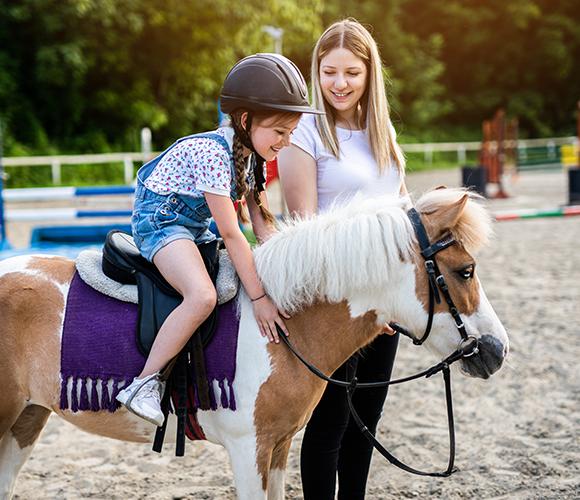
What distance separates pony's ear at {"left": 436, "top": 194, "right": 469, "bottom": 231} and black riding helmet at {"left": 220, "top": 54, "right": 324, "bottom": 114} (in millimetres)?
525

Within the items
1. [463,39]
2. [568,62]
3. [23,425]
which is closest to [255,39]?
[463,39]

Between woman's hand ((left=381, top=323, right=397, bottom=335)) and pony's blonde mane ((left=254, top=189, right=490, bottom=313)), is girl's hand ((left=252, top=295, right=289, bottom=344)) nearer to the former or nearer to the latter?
pony's blonde mane ((left=254, top=189, right=490, bottom=313))

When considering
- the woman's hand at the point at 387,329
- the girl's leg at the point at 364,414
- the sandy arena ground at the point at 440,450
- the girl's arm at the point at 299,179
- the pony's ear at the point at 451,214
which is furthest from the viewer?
the sandy arena ground at the point at 440,450

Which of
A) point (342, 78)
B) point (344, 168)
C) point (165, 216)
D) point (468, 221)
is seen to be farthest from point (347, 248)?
point (342, 78)

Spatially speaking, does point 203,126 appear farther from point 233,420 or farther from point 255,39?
point 233,420

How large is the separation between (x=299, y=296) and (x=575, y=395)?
2855 millimetres

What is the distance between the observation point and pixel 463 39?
39.2m

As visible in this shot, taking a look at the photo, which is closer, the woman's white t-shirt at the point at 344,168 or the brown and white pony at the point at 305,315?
the brown and white pony at the point at 305,315

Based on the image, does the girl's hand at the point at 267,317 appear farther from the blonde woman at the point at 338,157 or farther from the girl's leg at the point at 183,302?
the blonde woman at the point at 338,157

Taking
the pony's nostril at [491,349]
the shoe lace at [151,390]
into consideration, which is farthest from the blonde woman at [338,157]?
the shoe lace at [151,390]

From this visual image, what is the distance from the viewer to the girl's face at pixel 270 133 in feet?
7.81

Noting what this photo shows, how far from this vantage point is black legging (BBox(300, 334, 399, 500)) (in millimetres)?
2793

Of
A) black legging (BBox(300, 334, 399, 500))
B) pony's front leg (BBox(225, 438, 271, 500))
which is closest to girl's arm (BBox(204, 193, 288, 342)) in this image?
pony's front leg (BBox(225, 438, 271, 500))

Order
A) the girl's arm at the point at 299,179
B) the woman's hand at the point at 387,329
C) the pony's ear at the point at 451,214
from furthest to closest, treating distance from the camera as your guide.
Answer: the girl's arm at the point at 299,179
the woman's hand at the point at 387,329
the pony's ear at the point at 451,214
